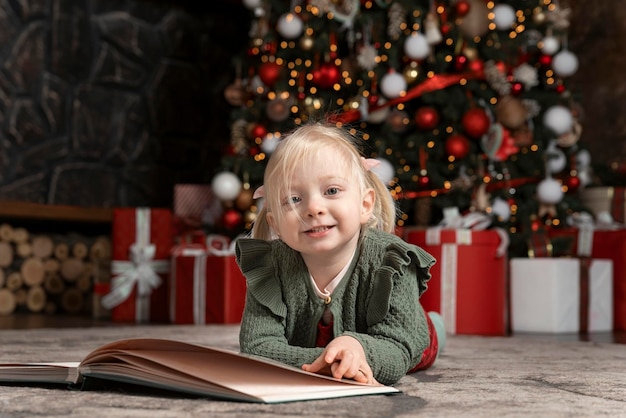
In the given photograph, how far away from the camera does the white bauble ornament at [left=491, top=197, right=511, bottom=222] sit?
3170mm

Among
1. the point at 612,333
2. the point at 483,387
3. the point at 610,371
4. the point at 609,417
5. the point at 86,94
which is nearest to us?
the point at 609,417

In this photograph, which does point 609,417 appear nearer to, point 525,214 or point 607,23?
point 525,214

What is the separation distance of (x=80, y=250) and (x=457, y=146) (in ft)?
6.04

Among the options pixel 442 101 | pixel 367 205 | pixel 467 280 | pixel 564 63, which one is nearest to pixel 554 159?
pixel 564 63

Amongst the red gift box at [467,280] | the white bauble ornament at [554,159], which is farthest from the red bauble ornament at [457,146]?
the red gift box at [467,280]

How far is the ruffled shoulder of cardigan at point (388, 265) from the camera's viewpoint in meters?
1.36

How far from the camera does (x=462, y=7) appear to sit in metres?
3.31

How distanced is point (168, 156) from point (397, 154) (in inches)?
57.4

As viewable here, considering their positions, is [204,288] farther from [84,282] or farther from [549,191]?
[549,191]

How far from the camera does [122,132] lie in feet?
13.8

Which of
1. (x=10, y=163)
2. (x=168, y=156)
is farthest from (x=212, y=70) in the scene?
(x=10, y=163)

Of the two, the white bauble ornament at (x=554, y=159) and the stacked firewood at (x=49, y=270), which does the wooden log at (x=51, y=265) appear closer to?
the stacked firewood at (x=49, y=270)

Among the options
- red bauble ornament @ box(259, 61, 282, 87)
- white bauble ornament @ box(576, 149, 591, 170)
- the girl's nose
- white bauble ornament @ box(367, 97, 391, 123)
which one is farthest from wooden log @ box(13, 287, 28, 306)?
the girl's nose

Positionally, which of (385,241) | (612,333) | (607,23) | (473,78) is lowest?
(612,333)
